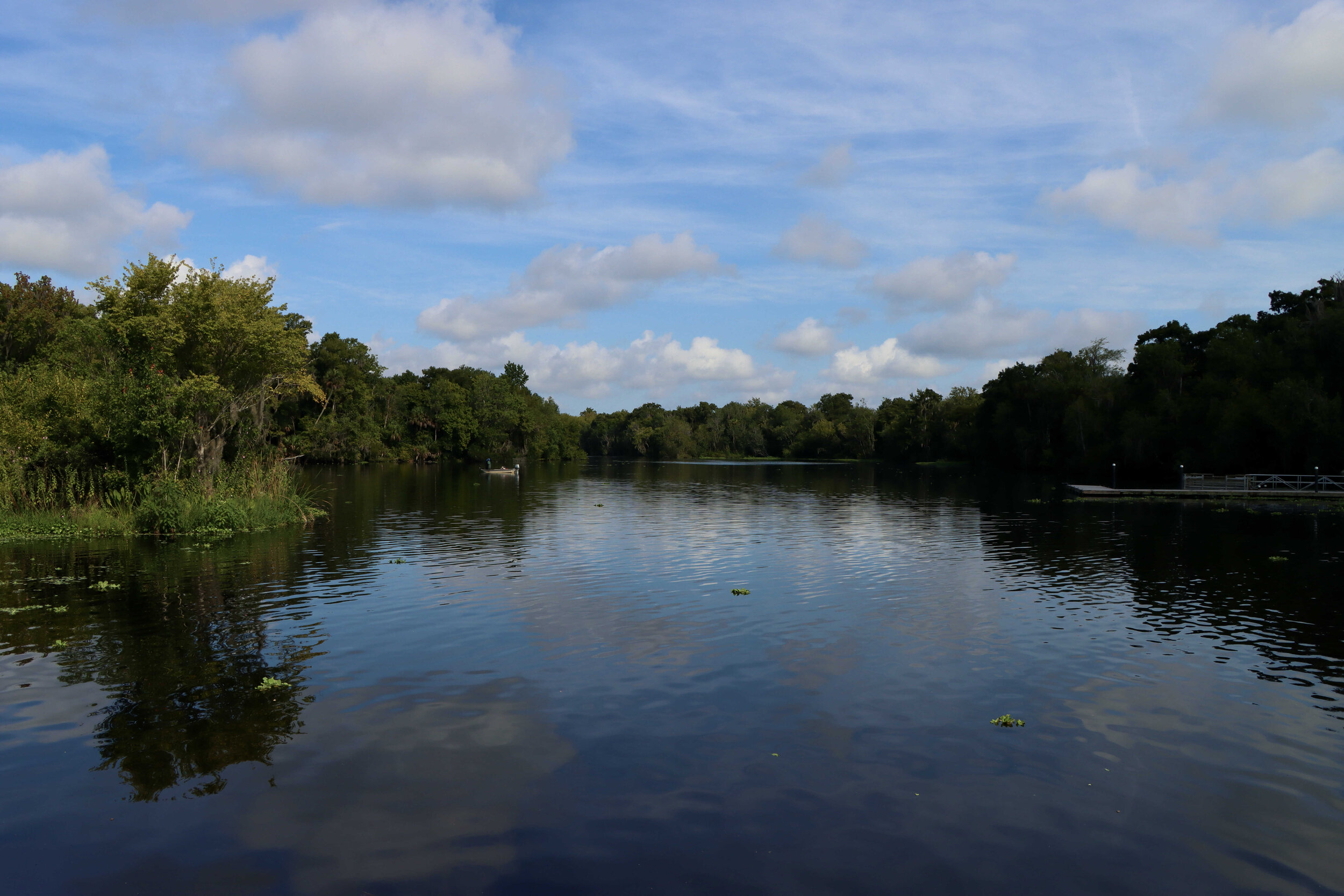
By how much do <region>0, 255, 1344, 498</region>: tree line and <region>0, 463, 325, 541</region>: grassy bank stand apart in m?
0.50

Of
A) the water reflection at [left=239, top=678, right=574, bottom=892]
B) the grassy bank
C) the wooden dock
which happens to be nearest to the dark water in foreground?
the water reflection at [left=239, top=678, right=574, bottom=892]

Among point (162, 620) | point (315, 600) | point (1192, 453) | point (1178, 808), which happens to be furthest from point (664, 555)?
point (1192, 453)

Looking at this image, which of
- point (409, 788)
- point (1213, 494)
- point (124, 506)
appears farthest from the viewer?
point (1213, 494)

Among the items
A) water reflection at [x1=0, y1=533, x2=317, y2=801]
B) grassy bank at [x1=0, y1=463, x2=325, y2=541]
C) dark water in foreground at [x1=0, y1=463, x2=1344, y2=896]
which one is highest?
grassy bank at [x1=0, y1=463, x2=325, y2=541]

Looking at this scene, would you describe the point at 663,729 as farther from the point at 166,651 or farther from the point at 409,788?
the point at 166,651

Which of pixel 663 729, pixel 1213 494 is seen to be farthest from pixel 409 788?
pixel 1213 494

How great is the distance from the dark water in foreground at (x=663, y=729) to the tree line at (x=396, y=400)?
411 inches

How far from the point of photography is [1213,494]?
214ft

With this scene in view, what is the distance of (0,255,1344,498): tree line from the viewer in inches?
1433

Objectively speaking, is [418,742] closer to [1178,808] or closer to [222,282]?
[1178,808]

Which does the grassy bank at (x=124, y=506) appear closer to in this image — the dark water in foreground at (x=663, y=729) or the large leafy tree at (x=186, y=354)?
the large leafy tree at (x=186, y=354)

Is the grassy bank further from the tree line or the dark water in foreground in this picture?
the dark water in foreground

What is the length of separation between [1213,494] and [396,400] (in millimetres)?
132851

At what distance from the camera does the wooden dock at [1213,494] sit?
60906 mm
